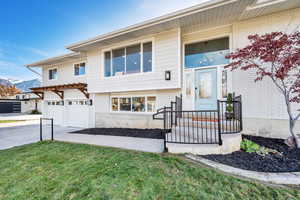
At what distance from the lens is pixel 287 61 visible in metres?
3.34

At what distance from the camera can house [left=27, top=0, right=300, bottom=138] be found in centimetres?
453

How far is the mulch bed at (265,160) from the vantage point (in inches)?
104

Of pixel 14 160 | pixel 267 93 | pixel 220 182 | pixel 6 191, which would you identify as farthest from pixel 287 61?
pixel 14 160

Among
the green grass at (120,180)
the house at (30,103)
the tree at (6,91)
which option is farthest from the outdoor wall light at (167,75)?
the tree at (6,91)

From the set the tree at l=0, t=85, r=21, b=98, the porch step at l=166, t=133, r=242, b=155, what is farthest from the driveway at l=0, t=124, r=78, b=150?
the tree at l=0, t=85, r=21, b=98

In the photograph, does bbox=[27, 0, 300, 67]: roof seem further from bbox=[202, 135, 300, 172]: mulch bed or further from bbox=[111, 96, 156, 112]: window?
bbox=[202, 135, 300, 172]: mulch bed

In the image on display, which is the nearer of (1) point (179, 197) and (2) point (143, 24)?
(1) point (179, 197)

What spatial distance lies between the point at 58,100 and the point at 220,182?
455 inches

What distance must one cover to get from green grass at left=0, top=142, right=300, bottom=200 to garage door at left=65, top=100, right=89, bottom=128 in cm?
496

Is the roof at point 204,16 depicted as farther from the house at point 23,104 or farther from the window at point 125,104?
the house at point 23,104

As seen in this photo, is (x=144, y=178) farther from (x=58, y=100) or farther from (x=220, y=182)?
(x=58, y=100)

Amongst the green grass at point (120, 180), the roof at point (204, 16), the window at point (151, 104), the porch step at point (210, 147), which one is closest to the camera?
the green grass at point (120, 180)

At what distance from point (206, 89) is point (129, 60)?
400cm

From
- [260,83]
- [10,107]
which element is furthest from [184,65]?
[10,107]
